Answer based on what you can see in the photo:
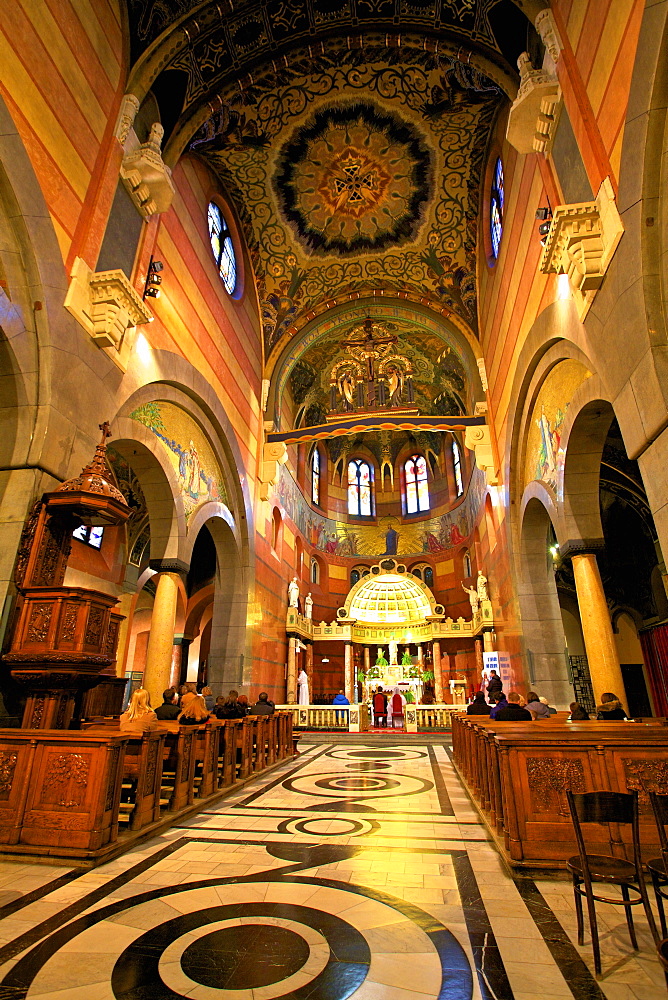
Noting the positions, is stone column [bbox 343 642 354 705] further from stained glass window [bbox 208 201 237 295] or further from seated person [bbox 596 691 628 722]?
seated person [bbox 596 691 628 722]

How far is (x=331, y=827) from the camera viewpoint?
5102mm

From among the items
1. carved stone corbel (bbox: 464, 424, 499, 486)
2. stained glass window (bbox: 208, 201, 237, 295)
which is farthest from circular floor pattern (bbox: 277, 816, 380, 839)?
stained glass window (bbox: 208, 201, 237, 295)

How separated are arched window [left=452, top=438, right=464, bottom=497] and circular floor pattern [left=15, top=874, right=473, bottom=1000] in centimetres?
2024

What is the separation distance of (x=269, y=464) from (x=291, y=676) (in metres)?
7.02

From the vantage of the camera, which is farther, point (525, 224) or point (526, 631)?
point (526, 631)

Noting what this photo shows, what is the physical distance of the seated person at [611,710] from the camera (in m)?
6.66

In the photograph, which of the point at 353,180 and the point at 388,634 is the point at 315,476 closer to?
the point at 388,634

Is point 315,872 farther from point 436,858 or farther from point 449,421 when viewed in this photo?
point 449,421

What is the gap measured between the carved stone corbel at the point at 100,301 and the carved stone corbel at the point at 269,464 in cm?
836

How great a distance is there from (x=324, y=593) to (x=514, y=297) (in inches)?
629

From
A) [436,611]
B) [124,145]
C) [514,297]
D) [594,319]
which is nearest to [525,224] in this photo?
[514,297]

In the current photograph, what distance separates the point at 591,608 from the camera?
812cm

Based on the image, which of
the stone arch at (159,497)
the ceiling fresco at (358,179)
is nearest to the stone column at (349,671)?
the ceiling fresco at (358,179)

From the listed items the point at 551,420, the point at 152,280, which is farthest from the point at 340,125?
the point at 551,420
